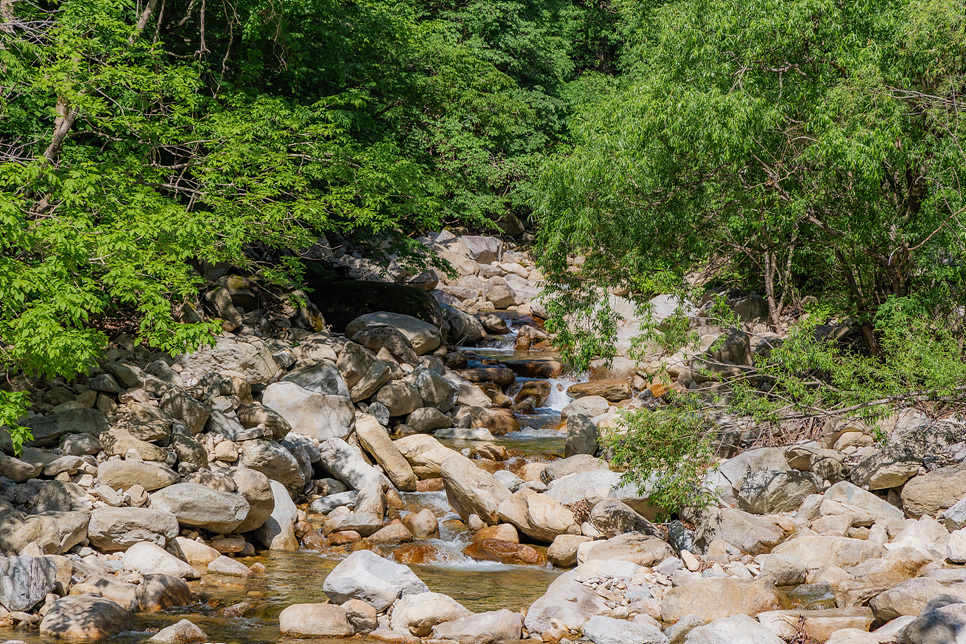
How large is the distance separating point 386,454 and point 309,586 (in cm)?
387

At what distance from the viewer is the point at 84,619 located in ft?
22.7

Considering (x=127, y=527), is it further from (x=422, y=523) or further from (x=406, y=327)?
(x=406, y=327)

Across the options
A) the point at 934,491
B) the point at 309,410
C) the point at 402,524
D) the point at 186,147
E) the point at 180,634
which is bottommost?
the point at 402,524

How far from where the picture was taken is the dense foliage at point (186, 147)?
8.55m

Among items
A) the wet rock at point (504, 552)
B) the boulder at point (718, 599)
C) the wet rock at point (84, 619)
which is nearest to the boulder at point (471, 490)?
the wet rock at point (504, 552)

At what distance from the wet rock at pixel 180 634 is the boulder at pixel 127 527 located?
179cm

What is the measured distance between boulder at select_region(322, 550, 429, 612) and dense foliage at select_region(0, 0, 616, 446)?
10.3 ft

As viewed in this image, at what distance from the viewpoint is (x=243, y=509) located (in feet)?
30.8

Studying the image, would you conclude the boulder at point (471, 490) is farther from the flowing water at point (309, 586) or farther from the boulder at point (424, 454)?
the boulder at point (424, 454)

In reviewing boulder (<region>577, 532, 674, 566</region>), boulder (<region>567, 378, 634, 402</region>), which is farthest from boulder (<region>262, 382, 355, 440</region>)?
boulder (<region>567, 378, 634, 402</region>)

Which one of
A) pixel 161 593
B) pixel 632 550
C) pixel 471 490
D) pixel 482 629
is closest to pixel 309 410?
pixel 471 490

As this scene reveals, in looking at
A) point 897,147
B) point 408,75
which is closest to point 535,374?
point 408,75

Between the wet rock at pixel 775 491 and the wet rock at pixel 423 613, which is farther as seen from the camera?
the wet rock at pixel 775 491

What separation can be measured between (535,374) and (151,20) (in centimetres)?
1079
